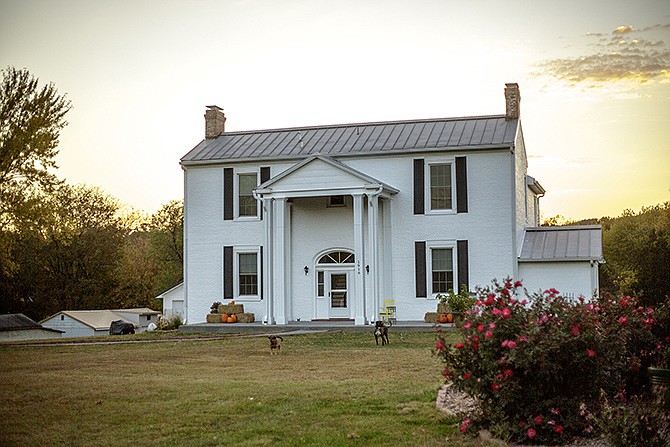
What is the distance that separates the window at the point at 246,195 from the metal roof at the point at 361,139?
2.54 ft

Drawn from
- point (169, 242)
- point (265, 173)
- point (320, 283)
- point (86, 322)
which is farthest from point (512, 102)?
point (169, 242)

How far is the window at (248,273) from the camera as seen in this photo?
31.4 metres

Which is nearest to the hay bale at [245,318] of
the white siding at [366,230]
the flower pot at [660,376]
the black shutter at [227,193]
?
the white siding at [366,230]

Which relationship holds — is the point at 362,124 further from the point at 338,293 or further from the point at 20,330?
the point at 20,330

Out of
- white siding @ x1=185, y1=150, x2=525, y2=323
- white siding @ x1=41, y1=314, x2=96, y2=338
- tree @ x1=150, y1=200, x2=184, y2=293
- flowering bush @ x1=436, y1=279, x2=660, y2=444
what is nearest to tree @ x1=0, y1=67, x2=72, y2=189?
white siding @ x1=185, y1=150, x2=525, y2=323

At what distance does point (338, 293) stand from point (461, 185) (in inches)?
230

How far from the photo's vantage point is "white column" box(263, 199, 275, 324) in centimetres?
2984

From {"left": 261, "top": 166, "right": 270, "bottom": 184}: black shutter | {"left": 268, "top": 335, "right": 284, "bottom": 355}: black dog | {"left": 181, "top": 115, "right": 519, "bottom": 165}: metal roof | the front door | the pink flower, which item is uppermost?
{"left": 181, "top": 115, "right": 519, "bottom": 165}: metal roof

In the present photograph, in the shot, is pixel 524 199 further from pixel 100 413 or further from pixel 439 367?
pixel 100 413

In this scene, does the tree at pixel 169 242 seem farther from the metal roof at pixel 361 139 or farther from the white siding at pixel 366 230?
the white siding at pixel 366 230

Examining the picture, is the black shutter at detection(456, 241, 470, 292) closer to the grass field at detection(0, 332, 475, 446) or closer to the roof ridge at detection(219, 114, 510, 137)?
the roof ridge at detection(219, 114, 510, 137)

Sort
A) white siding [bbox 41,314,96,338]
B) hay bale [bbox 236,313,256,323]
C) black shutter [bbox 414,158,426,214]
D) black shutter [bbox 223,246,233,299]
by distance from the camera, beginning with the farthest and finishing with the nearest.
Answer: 1. white siding [bbox 41,314,96,338]
2. black shutter [bbox 223,246,233,299]
3. hay bale [bbox 236,313,256,323]
4. black shutter [bbox 414,158,426,214]

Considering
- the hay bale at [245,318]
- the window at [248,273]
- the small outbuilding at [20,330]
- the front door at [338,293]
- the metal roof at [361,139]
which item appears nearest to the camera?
the metal roof at [361,139]

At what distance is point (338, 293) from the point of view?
102ft
